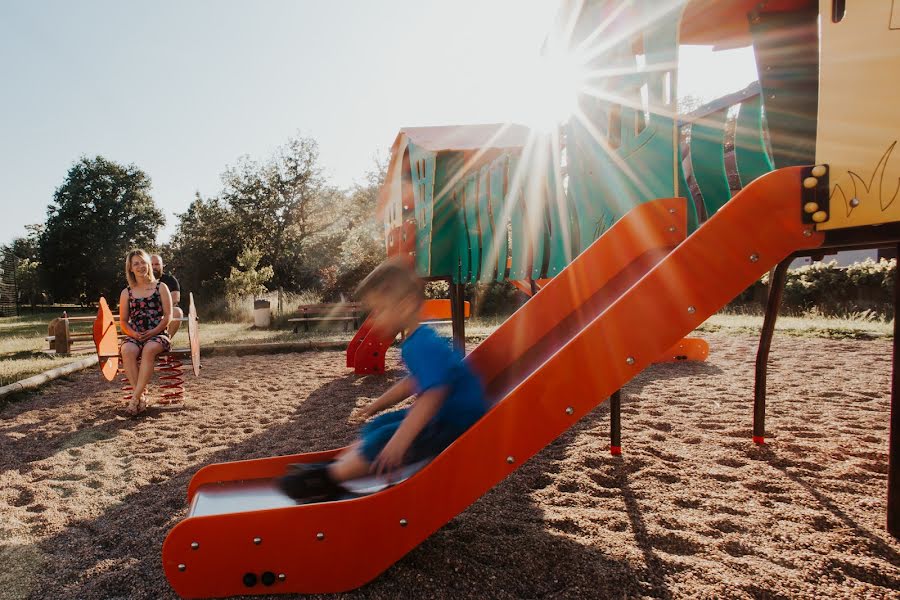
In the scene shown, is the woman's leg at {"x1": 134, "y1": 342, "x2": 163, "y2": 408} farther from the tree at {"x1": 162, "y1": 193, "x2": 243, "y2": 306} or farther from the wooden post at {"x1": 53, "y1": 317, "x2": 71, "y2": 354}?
the tree at {"x1": 162, "y1": 193, "x2": 243, "y2": 306}

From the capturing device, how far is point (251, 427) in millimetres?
4375

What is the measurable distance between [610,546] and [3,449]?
4.28 metres

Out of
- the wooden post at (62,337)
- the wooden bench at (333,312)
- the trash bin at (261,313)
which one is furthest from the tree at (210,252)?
the wooden post at (62,337)

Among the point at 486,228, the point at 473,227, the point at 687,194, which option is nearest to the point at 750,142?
the point at 687,194

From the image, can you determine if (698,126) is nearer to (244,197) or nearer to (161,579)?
(161,579)

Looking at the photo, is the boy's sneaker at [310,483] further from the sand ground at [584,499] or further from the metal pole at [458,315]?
the metal pole at [458,315]

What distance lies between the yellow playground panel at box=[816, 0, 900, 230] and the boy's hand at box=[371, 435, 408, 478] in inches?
65.2

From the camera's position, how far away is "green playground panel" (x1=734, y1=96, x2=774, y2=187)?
9.09 ft

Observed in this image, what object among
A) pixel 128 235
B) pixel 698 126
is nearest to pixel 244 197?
pixel 128 235

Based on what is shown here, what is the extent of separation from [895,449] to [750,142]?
1.57 m

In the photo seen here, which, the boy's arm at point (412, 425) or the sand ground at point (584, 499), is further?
the boy's arm at point (412, 425)

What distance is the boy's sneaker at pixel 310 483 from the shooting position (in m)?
2.24

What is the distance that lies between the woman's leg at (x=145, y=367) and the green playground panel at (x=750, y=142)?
15.9ft

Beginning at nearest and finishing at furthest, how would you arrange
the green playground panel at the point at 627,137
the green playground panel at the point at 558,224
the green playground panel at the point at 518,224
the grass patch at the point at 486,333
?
the green playground panel at the point at 627,137, the green playground panel at the point at 558,224, the green playground panel at the point at 518,224, the grass patch at the point at 486,333
